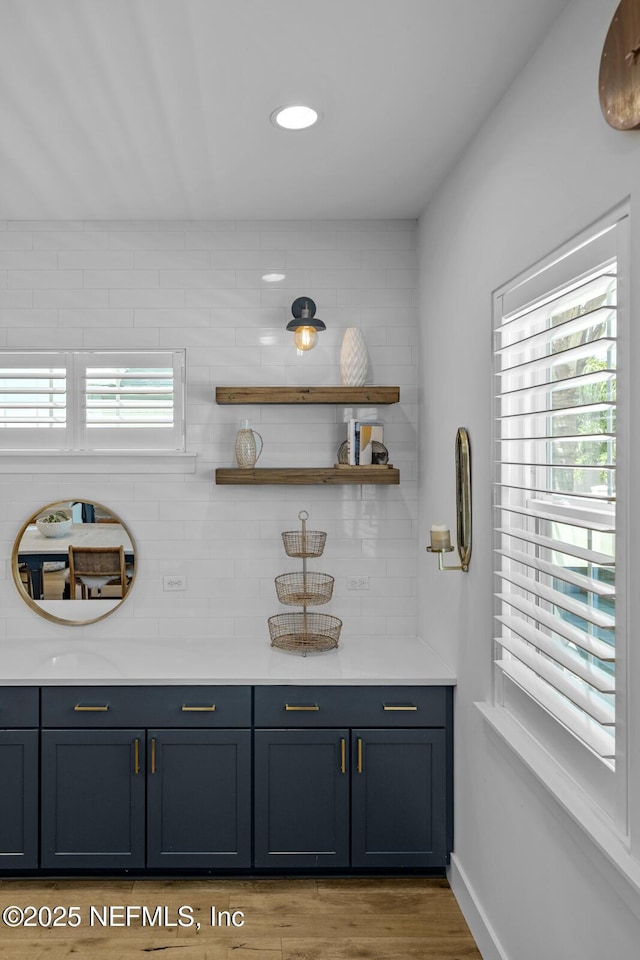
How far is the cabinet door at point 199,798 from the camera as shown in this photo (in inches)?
103

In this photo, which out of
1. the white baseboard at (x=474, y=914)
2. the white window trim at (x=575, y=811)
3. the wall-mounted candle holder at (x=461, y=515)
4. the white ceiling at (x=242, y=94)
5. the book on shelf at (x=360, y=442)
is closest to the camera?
the white window trim at (x=575, y=811)

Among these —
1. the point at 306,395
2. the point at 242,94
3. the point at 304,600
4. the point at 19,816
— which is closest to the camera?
the point at 242,94

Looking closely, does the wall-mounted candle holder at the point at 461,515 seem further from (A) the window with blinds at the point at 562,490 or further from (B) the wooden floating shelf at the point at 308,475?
(B) the wooden floating shelf at the point at 308,475

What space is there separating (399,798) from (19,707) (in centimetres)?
151

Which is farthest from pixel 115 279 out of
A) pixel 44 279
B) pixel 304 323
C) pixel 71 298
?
pixel 304 323

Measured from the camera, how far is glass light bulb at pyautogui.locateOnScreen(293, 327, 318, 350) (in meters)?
3.05

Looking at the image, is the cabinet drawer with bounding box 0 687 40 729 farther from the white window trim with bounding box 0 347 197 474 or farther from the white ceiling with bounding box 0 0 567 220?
the white ceiling with bounding box 0 0 567 220

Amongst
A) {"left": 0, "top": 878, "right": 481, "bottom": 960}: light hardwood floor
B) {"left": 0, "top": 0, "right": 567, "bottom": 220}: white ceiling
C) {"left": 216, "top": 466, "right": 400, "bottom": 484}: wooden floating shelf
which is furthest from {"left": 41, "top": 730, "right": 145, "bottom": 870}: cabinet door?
{"left": 0, "top": 0, "right": 567, "bottom": 220}: white ceiling

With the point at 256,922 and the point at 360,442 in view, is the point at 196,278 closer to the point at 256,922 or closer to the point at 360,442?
the point at 360,442

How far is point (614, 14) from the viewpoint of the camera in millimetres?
1363

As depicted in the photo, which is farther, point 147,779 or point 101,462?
point 101,462

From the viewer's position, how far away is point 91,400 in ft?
10.4

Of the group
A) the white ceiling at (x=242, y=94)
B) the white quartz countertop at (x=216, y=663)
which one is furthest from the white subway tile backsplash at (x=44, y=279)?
the white quartz countertop at (x=216, y=663)

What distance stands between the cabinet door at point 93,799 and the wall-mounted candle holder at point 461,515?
1360 mm
